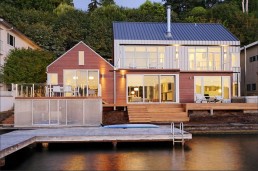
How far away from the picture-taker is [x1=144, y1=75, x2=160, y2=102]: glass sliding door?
29109 millimetres

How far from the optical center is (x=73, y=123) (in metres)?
22.8

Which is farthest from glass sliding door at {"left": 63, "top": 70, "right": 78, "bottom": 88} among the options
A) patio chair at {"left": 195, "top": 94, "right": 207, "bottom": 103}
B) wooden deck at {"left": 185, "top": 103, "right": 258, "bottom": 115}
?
patio chair at {"left": 195, "top": 94, "right": 207, "bottom": 103}

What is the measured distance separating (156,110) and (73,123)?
5720 millimetres

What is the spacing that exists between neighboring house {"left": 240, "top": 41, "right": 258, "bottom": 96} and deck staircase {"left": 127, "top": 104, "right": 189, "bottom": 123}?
38.8 feet

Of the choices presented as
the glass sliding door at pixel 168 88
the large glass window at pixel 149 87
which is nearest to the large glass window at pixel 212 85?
the glass sliding door at pixel 168 88

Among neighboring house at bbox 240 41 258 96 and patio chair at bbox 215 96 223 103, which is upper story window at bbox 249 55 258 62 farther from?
patio chair at bbox 215 96 223 103

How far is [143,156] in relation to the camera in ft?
49.9

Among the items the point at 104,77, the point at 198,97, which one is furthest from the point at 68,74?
the point at 198,97

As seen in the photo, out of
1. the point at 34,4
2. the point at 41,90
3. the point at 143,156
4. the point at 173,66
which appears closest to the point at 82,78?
the point at 41,90

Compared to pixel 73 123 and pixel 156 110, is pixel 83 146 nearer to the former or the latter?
pixel 73 123

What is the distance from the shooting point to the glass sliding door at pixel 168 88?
95.8 feet

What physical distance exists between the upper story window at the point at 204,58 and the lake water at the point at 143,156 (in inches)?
458

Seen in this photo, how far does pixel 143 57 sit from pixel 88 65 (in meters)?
4.42

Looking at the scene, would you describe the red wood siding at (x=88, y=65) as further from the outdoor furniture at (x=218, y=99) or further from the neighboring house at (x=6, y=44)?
the outdoor furniture at (x=218, y=99)
